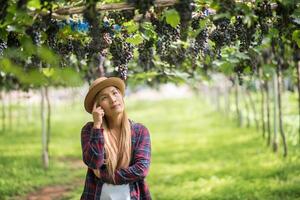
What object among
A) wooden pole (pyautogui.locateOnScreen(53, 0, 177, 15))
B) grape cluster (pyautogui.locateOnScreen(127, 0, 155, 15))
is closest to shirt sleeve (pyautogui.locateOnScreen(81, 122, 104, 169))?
wooden pole (pyautogui.locateOnScreen(53, 0, 177, 15))

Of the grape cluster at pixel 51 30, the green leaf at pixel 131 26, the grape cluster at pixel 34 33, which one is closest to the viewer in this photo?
the grape cluster at pixel 34 33

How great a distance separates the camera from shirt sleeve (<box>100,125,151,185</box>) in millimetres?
4742

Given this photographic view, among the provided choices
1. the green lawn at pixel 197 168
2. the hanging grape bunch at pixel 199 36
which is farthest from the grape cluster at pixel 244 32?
the green lawn at pixel 197 168

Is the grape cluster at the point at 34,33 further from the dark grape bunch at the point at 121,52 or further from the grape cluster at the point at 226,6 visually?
the dark grape bunch at the point at 121,52

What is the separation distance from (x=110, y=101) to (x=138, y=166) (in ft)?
1.93

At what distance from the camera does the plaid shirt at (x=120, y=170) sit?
464cm

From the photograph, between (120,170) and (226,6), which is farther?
(120,170)

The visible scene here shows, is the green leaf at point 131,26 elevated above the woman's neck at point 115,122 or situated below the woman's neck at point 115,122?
above

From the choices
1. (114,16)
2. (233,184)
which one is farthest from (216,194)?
(114,16)

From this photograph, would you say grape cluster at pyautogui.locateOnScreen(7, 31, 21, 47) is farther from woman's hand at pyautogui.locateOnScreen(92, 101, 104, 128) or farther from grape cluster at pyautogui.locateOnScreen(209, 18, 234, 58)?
grape cluster at pyautogui.locateOnScreen(209, 18, 234, 58)

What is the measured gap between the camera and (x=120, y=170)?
476 cm

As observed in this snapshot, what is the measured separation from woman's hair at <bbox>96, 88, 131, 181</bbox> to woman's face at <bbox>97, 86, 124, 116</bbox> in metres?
0.09

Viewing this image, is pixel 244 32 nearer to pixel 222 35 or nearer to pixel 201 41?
pixel 222 35

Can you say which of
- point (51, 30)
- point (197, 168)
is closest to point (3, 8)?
point (51, 30)
